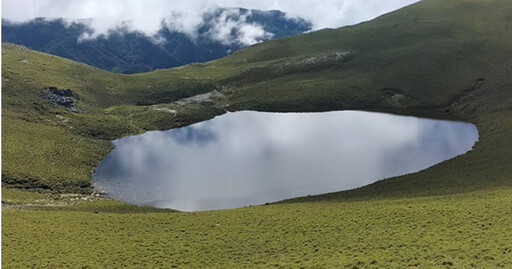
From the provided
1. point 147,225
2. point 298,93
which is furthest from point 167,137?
point 147,225

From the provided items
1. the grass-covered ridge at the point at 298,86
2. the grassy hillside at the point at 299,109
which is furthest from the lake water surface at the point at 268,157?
the grass-covered ridge at the point at 298,86

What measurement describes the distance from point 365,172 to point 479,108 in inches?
1986

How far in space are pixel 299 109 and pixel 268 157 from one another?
47481 millimetres

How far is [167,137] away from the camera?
101625mm

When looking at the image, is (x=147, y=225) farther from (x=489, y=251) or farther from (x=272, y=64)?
(x=272, y=64)

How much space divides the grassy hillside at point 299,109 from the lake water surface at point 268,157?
4619 mm

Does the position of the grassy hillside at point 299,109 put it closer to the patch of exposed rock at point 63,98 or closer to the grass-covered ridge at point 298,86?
the grass-covered ridge at point 298,86

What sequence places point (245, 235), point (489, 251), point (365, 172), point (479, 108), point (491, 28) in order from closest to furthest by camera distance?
point (489, 251) → point (245, 235) → point (365, 172) → point (479, 108) → point (491, 28)

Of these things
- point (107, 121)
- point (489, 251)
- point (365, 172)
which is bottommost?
point (489, 251)

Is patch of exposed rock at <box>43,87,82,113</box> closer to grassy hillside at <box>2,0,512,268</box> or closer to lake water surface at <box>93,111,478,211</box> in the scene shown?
grassy hillside at <box>2,0,512,268</box>

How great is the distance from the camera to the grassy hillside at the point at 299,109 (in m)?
33.2

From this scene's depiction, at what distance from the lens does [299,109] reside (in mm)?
124375

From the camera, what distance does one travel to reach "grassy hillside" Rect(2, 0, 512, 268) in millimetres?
33156

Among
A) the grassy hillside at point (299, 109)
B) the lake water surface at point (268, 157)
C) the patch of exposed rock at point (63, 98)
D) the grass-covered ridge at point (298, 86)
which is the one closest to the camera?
the grassy hillside at point (299, 109)
